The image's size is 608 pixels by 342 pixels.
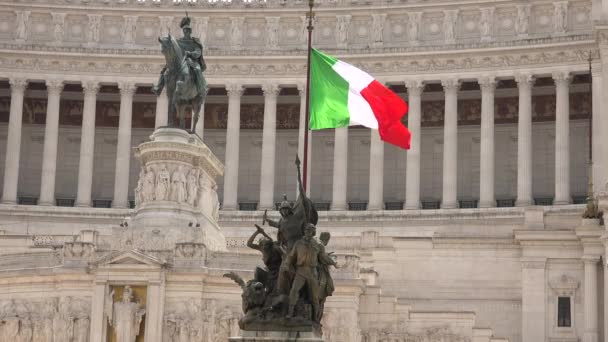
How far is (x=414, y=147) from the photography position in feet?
277

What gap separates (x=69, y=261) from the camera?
2108 inches

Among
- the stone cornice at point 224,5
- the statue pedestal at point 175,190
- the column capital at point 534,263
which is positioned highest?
the stone cornice at point 224,5

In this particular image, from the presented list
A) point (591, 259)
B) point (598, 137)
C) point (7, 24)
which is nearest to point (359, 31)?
point (598, 137)

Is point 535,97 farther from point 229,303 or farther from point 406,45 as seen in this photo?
point 229,303

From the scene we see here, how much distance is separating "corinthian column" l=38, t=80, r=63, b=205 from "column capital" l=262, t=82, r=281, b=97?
12.2 metres

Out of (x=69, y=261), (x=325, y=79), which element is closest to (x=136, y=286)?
(x=69, y=261)

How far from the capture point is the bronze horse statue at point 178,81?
57.8 meters

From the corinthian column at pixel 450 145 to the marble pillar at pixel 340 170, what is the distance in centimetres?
580

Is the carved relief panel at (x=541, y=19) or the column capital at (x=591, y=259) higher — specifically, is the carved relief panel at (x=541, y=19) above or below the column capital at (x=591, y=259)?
above

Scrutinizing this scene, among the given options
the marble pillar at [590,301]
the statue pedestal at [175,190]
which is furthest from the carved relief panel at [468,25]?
the statue pedestal at [175,190]

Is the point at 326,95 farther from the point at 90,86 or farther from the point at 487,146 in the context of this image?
the point at 90,86

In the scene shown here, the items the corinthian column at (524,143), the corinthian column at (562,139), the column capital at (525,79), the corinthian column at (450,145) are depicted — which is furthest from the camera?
the column capital at (525,79)

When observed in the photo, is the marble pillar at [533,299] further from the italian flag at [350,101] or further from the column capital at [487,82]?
the column capital at [487,82]

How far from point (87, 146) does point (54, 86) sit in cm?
416
